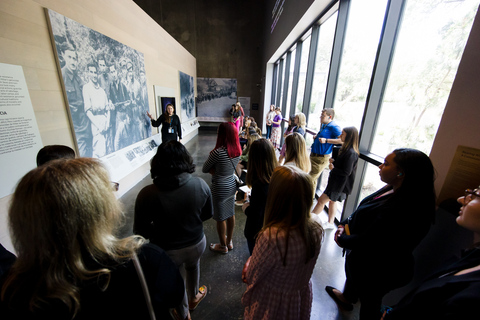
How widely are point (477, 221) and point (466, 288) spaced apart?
0.36m

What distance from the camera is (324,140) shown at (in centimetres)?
315

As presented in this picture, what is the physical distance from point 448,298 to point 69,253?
1435mm

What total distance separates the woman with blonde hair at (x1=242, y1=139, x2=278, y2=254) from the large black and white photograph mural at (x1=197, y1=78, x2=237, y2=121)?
1062 cm

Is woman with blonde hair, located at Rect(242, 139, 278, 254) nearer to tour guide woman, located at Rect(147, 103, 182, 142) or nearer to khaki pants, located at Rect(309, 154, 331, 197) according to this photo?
khaki pants, located at Rect(309, 154, 331, 197)

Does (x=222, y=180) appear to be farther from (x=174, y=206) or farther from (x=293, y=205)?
(x=293, y=205)

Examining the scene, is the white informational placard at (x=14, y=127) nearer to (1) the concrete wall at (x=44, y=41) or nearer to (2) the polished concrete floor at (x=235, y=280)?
(1) the concrete wall at (x=44, y=41)

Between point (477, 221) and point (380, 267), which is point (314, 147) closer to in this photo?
point (380, 267)

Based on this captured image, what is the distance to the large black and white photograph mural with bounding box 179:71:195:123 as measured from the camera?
25.8ft

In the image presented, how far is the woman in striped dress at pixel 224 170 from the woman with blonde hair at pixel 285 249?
1.02 metres

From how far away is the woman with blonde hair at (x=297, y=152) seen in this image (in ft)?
7.30

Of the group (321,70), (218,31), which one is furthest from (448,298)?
(218,31)

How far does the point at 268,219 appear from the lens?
3.73 ft

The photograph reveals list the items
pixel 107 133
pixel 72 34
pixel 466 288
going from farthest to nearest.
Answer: pixel 107 133 → pixel 72 34 → pixel 466 288

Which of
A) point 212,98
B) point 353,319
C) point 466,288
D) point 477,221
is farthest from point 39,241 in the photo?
point 212,98
